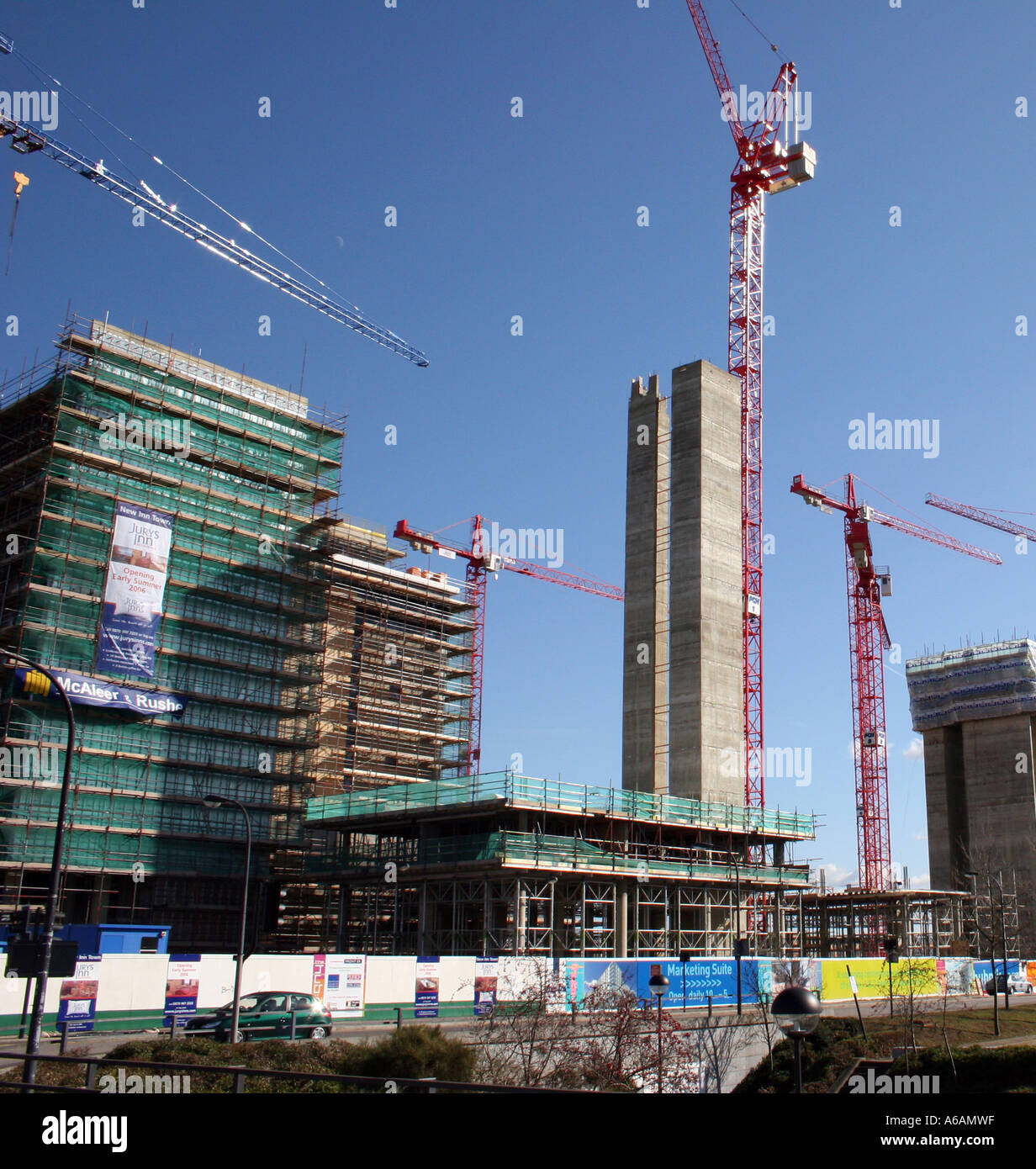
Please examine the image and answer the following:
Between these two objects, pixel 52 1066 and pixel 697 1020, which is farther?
pixel 697 1020

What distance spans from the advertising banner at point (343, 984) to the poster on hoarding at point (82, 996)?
684 cm

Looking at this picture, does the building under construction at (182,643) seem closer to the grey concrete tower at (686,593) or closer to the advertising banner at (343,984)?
the grey concrete tower at (686,593)

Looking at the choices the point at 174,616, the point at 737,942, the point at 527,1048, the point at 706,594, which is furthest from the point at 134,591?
the point at 527,1048

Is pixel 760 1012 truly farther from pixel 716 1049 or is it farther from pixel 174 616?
pixel 174 616

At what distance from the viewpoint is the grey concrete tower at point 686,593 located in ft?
236

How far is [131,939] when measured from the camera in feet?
139

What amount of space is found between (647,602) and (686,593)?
13.1 feet

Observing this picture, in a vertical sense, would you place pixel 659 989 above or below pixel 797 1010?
below

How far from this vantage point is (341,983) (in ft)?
119

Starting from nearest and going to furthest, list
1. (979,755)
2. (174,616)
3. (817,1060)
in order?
(817,1060)
(174,616)
(979,755)

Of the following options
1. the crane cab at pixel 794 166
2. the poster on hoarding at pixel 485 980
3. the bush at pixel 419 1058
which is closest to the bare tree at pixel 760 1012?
the poster on hoarding at pixel 485 980

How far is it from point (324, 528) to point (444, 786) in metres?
24.0
